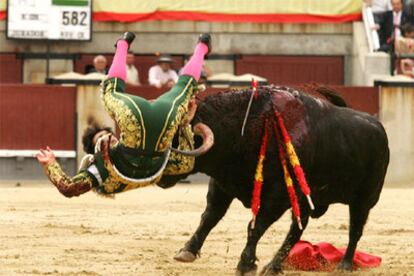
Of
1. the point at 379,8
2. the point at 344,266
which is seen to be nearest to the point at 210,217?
the point at 344,266

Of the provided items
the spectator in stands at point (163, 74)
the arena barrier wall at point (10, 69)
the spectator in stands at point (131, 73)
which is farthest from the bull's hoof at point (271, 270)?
the arena barrier wall at point (10, 69)

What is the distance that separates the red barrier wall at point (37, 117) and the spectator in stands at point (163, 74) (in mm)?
962

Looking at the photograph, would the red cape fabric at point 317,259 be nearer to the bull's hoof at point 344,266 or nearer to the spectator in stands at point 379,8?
the bull's hoof at point 344,266

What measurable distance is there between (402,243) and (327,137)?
7.47 ft

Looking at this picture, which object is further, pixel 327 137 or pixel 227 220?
pixel 227 220

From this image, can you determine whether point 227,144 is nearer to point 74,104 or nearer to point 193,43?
point 74,104

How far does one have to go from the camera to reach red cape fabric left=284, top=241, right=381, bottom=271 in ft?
26.5

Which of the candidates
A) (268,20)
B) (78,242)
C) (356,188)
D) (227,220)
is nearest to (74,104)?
(268,20)

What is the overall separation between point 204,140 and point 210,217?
2.62 ft

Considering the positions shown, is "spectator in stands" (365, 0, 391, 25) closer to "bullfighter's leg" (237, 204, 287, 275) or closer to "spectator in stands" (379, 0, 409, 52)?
"spectator in stands" (379, 0, 409, 52)

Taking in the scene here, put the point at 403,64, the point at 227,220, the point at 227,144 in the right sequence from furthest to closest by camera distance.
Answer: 1. the point at 403,64
2. the point at 227,220
3. the point at 227,144

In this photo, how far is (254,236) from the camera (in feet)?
23.7

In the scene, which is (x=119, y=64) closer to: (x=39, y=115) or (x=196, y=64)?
(x=196, y=64)

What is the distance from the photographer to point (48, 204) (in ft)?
41.4
